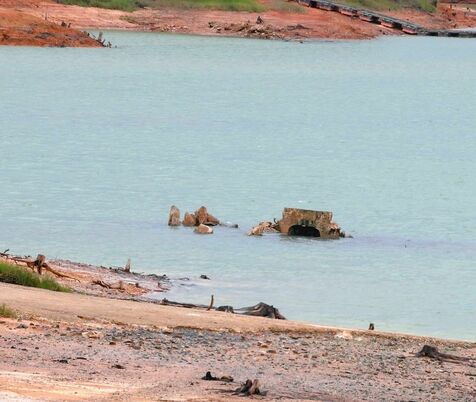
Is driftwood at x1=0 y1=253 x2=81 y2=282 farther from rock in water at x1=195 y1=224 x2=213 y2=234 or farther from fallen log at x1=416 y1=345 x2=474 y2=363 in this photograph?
rock in water at x1=195 y1=224 x2=213 y2=234

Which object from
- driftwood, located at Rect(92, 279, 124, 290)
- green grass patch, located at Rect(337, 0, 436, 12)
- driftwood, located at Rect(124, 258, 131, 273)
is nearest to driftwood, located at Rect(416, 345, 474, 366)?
driftwood, located at Rect(92, 279, 124, 290)

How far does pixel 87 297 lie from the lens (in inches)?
691

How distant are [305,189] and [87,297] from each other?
1928cm

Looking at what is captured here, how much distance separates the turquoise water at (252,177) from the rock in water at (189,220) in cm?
53

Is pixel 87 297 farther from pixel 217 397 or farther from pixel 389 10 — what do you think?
pixel 389 10

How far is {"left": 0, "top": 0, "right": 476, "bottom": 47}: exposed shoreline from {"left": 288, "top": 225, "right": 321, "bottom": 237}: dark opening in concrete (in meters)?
56.9

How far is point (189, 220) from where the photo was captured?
97.3ft

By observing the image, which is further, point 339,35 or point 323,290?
point 339,35

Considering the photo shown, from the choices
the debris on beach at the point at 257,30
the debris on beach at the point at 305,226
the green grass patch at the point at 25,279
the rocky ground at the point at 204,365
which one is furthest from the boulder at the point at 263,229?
the debris on beach at the point at 257,30

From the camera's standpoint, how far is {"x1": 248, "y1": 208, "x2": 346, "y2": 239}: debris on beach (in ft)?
95.8

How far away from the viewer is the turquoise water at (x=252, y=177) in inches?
955

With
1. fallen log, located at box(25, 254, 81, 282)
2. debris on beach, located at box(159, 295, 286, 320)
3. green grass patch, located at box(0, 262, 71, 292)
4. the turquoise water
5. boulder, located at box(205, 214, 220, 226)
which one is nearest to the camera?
green grass patch, located at box(0, 262, 71, 292)

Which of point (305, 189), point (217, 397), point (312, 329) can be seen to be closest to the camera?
point (217, 397)

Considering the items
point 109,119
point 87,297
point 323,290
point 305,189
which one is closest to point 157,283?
point 323,290
